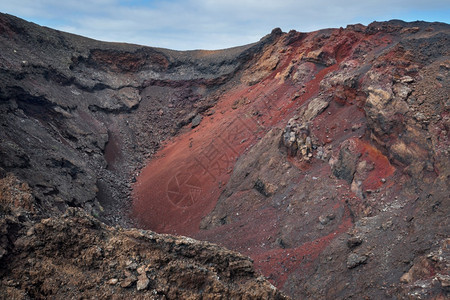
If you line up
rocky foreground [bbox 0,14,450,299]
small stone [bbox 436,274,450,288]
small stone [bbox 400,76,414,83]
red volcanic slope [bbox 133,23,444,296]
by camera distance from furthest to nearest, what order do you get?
small stone [bbox 400,76,414,83]
red volcanic slope [bbox 133,23,444,296]
small stone [bbox 436,274,450,288]
rocky foreground [bbox 0,14,450,299]

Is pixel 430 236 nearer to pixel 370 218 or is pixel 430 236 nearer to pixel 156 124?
pixel 370 218

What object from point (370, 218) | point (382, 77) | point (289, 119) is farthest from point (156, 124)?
point (370, 218)

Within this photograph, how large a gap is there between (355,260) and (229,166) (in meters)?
11.7

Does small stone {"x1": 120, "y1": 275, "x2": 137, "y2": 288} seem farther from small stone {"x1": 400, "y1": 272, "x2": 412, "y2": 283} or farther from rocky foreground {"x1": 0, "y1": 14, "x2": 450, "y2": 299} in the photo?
small stone {"x1": 400, "y1": 272, "x2": 412, "y2": 283}

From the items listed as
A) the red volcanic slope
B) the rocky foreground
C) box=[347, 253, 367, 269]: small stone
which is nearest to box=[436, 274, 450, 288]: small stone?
the rocky foreground

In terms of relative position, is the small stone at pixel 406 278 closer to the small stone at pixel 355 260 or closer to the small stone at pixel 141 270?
the small stone at pixel 355 260

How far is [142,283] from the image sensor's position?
4.82 meters

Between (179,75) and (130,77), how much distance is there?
4.63 m

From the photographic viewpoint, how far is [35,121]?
20.7 m

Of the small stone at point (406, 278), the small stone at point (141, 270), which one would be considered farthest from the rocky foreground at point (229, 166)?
the small stone at point (406, 278)

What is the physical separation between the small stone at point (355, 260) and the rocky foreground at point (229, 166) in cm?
4

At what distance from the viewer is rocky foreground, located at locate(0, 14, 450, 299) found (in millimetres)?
5297

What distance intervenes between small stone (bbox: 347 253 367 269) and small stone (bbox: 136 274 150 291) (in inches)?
316

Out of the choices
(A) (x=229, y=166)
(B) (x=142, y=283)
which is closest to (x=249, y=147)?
(A) (x=229, y=166)
